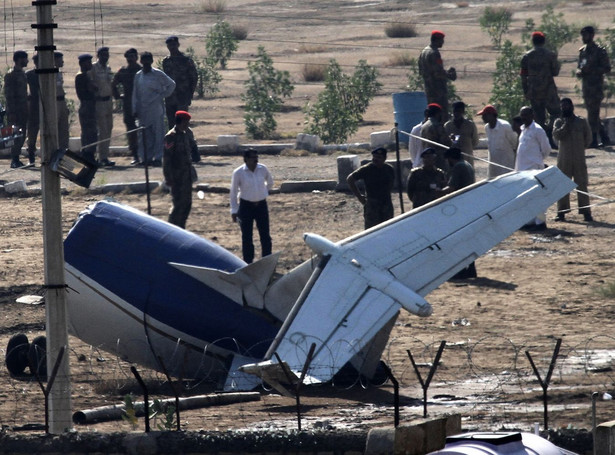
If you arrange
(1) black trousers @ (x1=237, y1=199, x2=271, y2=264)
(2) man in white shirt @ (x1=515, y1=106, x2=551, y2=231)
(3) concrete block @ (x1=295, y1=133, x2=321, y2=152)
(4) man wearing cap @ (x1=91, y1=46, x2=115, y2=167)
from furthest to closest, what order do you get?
(3) concrete block @ (x1=295, y1=133, x2=321, y2=152) < (4) man wearing cap @ (x1=91, y1=46, x2=115, y2=167) < (2) man in white shirt @ (x1=515, y1=106, x2=551, y2=231) < (1) black trousers @ (x1=237, y1=199, x2=271, y2=264)

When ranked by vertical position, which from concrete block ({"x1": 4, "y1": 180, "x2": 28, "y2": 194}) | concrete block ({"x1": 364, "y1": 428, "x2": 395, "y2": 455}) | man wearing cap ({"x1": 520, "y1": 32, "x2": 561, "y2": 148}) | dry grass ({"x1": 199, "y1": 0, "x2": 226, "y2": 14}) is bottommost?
concrete block ({"x1": 4, "y1": 180, "x2": 28, "y2": 194})

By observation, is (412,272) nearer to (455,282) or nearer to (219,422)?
(219,422)

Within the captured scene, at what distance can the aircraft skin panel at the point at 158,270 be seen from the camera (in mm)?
13109

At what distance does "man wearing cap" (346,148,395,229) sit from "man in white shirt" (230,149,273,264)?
1.22 m

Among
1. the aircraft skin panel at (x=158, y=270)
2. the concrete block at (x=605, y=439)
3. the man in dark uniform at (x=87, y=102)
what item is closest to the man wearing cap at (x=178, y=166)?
the aircraft skin panel at (x=158, y=270)

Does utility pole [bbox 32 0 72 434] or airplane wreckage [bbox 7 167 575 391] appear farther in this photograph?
airplane wreckage [bbox 7 167 575 391]

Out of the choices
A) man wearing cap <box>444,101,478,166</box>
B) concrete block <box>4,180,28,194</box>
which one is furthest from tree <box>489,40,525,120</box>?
concrete block <box>4,180,28,194</box>

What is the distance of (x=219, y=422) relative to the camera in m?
11.1

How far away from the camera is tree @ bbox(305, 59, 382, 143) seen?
1113 inches

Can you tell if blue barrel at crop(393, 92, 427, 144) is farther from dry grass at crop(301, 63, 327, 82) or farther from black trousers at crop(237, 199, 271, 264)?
dry grass at crop(301, 63, 327, 82)

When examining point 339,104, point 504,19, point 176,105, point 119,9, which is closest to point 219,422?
point 176,105

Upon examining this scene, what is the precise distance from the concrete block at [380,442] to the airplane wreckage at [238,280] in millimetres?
3119

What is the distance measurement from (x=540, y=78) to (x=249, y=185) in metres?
9.13

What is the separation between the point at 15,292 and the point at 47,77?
786 cm
